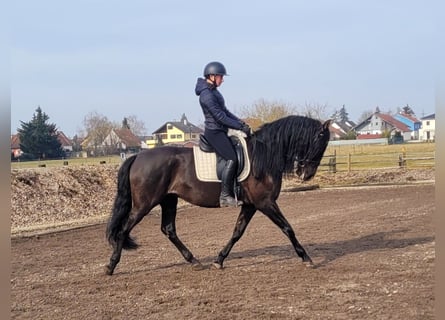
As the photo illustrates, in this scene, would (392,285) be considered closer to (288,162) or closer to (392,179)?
(288,162)

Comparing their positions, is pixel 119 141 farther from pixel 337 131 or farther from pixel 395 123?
pixel 395 123

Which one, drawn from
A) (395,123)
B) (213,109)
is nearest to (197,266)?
(213,109)

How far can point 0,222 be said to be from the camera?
121 inches

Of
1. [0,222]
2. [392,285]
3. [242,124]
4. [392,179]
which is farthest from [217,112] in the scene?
[392,179]

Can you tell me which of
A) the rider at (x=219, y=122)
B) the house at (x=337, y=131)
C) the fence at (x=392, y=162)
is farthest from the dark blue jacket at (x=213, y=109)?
the fence at (x=392, y=162)

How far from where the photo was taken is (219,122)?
25.2ft

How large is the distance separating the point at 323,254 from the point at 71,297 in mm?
4086

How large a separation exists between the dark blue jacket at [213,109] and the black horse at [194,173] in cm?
51

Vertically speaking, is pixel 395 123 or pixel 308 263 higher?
pixel 395 123

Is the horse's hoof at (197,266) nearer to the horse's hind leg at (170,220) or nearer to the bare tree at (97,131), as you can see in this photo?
the horse's hind leg at (170,220)

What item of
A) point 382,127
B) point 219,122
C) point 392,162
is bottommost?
point 392,162

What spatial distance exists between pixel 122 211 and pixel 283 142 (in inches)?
107

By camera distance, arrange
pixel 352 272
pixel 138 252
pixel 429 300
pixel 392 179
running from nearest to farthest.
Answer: pixel 429 300 → pixel 352 272 → pixel 138 252 → pixel 392 179

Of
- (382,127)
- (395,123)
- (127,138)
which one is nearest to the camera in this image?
(127,138)
